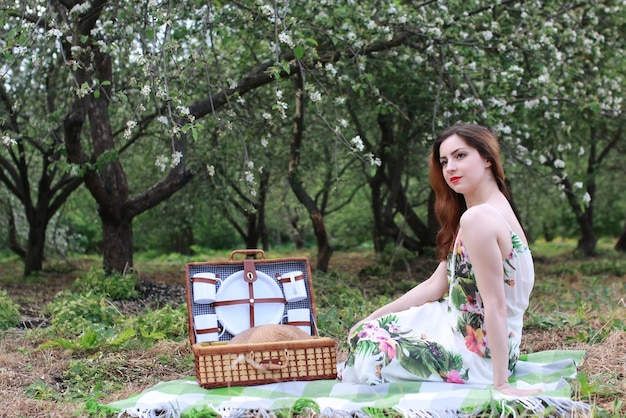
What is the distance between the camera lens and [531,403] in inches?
113

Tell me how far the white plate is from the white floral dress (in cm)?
79

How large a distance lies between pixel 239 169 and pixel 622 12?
4815 millimetres

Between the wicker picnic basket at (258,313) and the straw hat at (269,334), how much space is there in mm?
85

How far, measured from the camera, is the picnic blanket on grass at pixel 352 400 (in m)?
2.89

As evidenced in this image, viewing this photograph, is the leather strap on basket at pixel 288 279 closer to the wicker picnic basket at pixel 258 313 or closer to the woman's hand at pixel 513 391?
the wicker picnic basket at pixel 258 313

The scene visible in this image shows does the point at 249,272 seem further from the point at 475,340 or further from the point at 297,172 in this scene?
the point at 297,172

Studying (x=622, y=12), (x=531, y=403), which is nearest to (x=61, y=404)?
(x=531, y=403)

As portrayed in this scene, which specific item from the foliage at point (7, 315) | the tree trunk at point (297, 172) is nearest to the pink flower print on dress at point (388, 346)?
the foliage at point (7, 315)

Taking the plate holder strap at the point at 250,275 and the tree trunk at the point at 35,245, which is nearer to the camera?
the plate holder strap at the point at 250,275

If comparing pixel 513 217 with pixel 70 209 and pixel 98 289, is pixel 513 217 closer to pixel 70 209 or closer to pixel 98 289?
pixel 98 289

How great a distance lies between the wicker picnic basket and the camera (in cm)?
338

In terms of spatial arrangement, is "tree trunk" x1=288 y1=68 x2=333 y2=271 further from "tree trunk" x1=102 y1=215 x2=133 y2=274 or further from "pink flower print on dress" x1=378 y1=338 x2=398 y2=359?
"pink flower print on dress" x1=378 y1=338 x2=398 y2=359

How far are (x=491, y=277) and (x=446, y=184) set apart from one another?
23.7 inches

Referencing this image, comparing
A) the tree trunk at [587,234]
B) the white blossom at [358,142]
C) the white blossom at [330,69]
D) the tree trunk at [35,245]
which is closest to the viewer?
the white blossom at [358,142]
